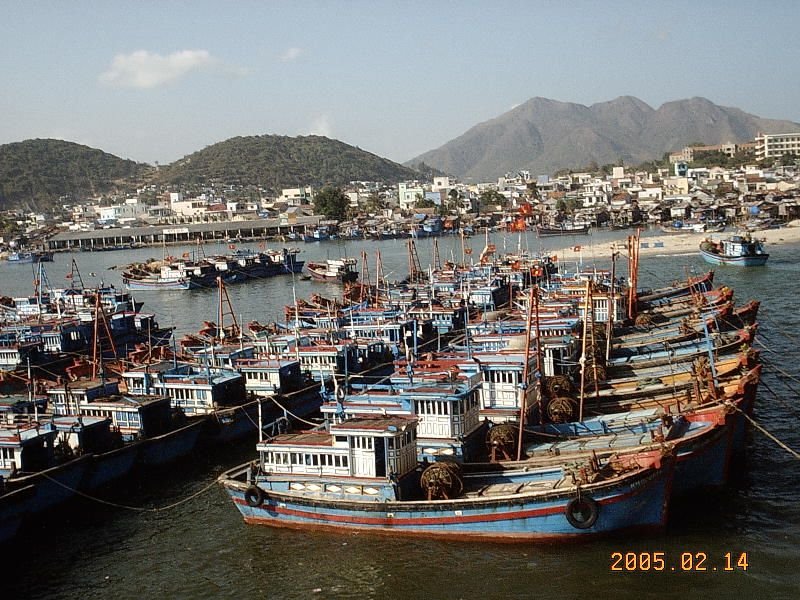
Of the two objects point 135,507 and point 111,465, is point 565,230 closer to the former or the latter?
point 111,465

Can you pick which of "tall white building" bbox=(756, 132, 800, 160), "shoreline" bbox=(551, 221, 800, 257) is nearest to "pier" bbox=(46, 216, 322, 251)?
"shoreline" bbox=(551, 221, 800, 257)

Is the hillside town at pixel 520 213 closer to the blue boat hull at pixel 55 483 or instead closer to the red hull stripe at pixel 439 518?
the red hull stripe at pixel 439 518

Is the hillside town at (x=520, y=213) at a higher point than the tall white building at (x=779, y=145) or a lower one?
lower

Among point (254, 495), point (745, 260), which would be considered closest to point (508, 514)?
point (254, 495)

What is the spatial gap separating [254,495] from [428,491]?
15.5 ft

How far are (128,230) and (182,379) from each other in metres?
145

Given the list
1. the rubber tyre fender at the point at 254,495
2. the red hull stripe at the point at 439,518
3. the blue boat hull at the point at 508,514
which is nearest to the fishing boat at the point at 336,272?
the rubber tyre fender at the point at 254,495

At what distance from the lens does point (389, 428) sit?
21625mm

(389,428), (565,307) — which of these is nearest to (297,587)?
(389,428)

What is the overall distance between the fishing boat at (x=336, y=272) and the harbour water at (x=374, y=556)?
59.4 m

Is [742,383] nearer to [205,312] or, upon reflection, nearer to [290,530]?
[290,530]

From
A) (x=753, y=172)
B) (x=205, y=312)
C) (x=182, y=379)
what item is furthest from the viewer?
(x=753, y=172)

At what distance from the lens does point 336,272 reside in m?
89.9

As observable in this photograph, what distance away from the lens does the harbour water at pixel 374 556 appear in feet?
65.5
